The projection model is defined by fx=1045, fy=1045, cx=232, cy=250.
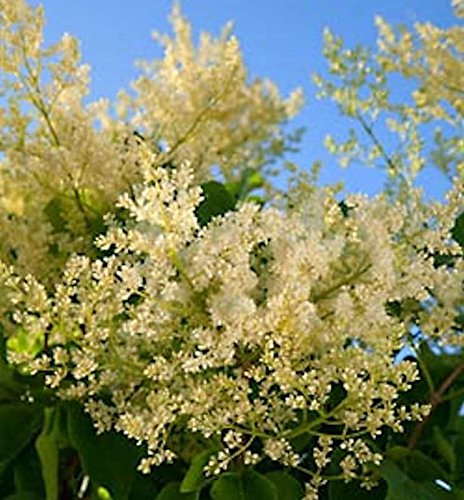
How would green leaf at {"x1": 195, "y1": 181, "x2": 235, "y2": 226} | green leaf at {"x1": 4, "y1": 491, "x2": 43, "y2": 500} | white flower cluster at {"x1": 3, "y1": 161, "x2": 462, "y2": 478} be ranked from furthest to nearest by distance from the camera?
green leaf at {"x1": 195, "y1": 181, "x2": 235, "y2": 226} < green leaf at {"x1": 4, "y1": 491, "x2": 43, "y2": 500} < white flower cluster at {"x1": 3, "y1": 161, "x2": 462, "y2": 478}

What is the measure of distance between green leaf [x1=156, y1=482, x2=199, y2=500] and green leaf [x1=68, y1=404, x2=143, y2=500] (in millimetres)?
38

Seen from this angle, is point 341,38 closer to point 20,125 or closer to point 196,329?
point 20,125

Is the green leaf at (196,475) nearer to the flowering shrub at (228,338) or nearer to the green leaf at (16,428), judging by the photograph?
the flowering shrub at (228,338)

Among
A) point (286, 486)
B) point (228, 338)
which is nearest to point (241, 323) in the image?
point (228, 338)

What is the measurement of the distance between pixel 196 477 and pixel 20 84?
0.41 metres

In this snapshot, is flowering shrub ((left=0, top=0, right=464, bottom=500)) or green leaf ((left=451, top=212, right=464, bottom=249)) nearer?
flowering shrub ((left=0, top=0, right=464, bottom=500))

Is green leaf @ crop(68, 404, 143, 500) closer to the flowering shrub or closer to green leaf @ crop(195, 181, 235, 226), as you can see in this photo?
the flowering shrub

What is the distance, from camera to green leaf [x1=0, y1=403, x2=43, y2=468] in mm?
679

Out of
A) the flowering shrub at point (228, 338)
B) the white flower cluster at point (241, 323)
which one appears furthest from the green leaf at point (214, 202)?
the white flower cluster at point (241, 323)

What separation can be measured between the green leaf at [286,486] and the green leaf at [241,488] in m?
0.02

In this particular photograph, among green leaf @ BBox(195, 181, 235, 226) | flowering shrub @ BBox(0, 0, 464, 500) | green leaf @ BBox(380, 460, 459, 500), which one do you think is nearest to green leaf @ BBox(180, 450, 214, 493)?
flowering shrub @ BBox(0, 0, 464, 500)

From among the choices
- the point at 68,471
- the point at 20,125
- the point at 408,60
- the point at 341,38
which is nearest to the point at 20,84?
the point at 20,125

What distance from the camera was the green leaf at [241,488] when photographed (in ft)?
1.93

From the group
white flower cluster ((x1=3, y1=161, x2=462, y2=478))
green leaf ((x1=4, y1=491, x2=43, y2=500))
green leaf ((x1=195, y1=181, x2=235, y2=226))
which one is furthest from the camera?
green leaf ((x1=195, y1=181, x2=235, y2=226))
